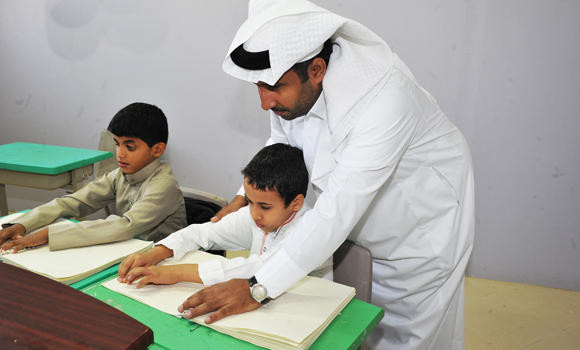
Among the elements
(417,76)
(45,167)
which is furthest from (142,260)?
(417,76)

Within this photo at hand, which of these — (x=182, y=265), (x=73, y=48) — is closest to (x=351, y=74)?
(x=182, y=265)

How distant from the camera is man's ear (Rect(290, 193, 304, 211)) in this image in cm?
127

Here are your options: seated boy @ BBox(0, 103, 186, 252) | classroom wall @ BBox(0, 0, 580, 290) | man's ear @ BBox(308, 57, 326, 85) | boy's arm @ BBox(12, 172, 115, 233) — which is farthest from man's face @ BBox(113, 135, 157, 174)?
classroom wall @ BBox(0, 0, 580, 290)

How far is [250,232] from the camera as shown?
53.2 inches

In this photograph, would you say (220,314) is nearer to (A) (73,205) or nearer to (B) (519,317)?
(A) (73,205)

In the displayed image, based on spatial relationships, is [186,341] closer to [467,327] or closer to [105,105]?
[467,327]

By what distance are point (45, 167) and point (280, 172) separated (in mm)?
1427

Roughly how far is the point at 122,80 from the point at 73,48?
1.45ft

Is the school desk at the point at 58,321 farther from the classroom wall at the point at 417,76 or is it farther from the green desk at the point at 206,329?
the classroom wall at the point at 417,76

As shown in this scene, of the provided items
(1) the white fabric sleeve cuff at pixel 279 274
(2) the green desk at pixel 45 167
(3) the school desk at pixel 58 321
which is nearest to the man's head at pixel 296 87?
(1) the white fabric sleeve cuff at pixel 279 274

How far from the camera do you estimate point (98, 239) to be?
124 centimetres

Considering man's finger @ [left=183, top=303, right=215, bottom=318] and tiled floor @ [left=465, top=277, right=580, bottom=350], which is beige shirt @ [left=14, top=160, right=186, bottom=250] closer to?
man's finger @ [left=183, top=303, right=215, bottom=318]

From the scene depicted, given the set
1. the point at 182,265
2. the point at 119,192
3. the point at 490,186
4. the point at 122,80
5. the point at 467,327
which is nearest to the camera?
the point at 182,265

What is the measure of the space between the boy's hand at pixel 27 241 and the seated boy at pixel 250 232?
315 mm
